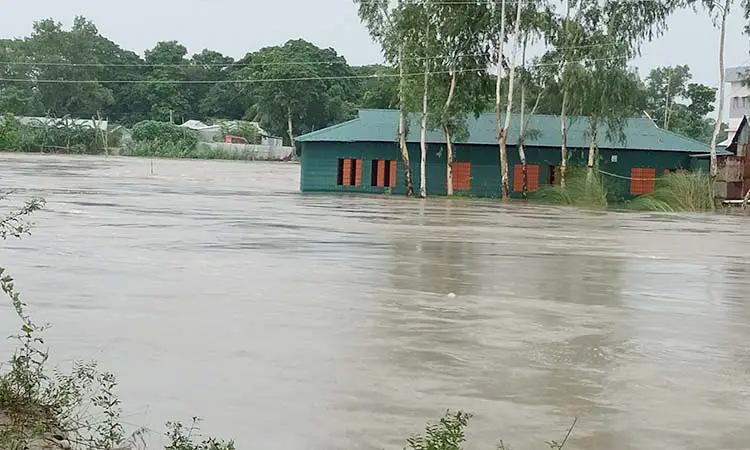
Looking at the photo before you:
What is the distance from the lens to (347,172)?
46.2m

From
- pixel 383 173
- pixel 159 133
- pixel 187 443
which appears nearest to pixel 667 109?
pixel 383 173

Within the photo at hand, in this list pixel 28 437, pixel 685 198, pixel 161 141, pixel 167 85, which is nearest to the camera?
pixel 28 437

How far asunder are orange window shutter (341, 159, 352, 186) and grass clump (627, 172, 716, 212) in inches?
526

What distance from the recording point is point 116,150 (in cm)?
8681

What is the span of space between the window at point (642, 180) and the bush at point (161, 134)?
4960 centimetres

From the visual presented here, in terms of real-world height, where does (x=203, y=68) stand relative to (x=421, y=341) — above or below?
above

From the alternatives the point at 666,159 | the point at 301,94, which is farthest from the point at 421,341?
the point at 301,94

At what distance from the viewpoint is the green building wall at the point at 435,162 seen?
45.9m

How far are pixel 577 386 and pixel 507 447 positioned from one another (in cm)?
179

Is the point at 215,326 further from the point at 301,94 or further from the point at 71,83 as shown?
the point at 71,83

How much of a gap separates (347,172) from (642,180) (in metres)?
13.6

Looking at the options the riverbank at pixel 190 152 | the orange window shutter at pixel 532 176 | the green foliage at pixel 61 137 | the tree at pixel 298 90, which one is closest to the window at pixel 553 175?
the orange window shutter at pixel 532 176

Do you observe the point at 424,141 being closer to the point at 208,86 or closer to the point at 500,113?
the point at 500,113

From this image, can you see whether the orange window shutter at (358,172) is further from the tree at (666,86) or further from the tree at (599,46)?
the tree at (666,86)
